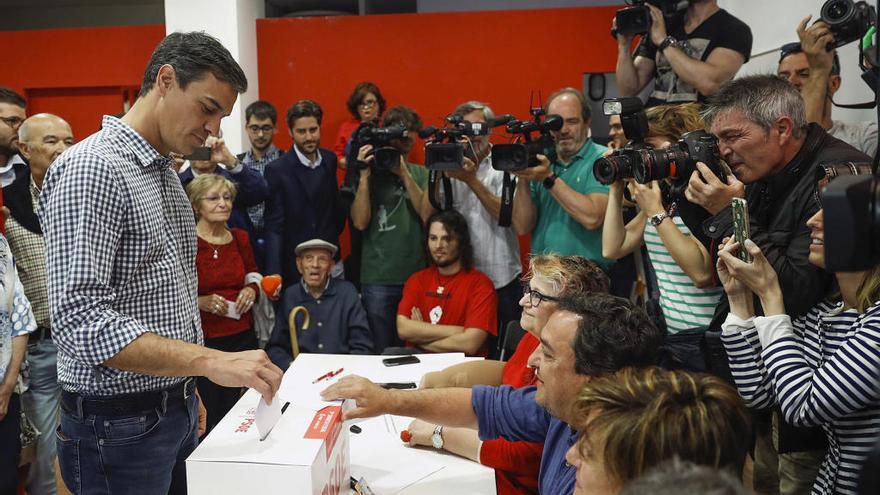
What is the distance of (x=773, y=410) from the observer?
80.4 inches

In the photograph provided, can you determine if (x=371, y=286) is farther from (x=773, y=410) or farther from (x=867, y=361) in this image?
(x=867, y=361)

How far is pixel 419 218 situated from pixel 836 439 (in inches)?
104

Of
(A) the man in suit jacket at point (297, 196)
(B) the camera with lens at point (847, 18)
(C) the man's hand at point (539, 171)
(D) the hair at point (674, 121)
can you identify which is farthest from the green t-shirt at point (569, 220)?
(A) the man in suit jacket at point (297, 196)

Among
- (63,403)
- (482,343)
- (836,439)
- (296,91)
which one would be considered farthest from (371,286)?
(836,439)

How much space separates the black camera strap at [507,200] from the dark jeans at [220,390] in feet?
4.45

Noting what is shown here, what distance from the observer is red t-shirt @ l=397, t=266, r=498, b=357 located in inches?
147

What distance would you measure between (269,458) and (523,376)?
3.23 ft

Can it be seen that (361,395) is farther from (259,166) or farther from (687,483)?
(259,166)

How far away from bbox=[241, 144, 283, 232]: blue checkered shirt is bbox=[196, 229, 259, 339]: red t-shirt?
0.47 m

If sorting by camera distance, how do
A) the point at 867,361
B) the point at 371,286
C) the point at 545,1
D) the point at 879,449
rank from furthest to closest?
→ the point at 545,1 < the point at 371,286 < the point at 867,361 < the point at 879,449

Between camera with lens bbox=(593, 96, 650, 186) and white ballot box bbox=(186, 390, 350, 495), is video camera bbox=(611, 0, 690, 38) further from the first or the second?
white ballot box bbox=(186, 390, 350, 495)

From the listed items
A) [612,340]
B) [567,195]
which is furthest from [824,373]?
[567,195]

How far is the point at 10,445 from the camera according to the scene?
271 centimetres

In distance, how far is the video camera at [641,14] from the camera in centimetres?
336
